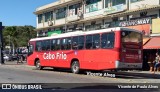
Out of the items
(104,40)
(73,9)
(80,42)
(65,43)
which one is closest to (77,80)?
(104,40)

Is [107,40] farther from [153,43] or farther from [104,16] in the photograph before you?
[104,16]

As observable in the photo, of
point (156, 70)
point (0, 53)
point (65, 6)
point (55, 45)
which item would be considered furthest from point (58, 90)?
point (65, 6)

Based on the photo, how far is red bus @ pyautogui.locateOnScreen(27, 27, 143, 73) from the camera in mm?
21703

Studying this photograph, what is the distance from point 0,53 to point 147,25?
69.2 ft

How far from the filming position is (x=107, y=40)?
73.2 ft

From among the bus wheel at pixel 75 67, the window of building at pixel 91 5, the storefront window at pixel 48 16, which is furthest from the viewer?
the storefront window at pixel 48 16

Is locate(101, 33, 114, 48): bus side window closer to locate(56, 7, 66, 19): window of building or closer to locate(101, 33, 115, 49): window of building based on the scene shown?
locate(101, 33, 115, 49): window of building

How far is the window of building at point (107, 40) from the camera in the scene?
2194 centimetres

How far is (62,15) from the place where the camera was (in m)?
52.4

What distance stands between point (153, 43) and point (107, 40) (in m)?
9.13

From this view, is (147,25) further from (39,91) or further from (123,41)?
(39,91)

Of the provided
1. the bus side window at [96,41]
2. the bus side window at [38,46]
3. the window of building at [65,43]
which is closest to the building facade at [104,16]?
the window of building at [65,43]

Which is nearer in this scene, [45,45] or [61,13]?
[45,45]

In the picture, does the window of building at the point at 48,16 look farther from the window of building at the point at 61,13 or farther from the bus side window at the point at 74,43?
the bus side window at the point at 74,43
